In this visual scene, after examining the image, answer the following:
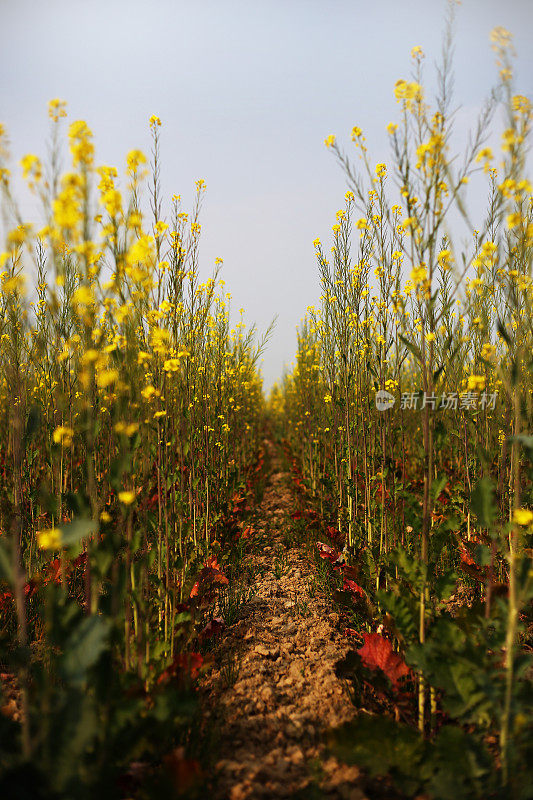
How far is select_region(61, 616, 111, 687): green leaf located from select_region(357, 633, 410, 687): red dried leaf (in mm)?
1423

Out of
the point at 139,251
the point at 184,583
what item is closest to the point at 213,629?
the point at 184,583

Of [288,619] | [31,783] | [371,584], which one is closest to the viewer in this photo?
[31,783]

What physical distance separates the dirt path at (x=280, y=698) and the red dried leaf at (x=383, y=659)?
0.27 m

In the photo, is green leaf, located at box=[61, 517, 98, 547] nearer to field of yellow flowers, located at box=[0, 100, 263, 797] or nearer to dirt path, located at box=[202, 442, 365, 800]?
field of yellow flowers, located at box=[0, 100, 263, 797]

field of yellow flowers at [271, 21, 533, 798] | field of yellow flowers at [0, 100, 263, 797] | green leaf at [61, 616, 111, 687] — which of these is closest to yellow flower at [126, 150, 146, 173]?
field of yellow flowers at [0, 100, 263, 797]

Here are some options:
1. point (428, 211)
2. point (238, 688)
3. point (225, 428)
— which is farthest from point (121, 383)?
point (225, 428)

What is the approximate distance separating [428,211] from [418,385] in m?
4.91

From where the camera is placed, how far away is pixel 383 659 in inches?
92.1

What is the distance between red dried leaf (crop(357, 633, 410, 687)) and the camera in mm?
2283

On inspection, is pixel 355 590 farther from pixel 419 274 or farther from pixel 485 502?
pixel 419 274

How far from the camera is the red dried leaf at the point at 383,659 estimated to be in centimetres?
228

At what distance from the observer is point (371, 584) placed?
10.3 ft

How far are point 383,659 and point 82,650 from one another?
1541 mm

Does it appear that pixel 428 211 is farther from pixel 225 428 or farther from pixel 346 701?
pixel 225 428
